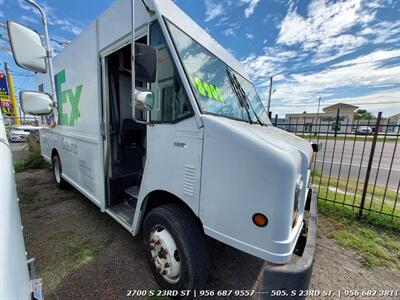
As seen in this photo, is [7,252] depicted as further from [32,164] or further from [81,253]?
Answer: [32,164]

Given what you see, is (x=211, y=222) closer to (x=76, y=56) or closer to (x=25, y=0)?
(x=25, y=0)

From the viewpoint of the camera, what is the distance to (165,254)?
1826mm

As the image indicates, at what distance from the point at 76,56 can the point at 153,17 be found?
2.02m

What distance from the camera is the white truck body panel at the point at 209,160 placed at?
4.00 ft

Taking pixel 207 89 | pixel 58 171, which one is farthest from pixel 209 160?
pixel 58 171

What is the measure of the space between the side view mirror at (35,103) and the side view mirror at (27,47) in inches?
8.3

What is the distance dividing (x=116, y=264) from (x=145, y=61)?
2.30 metres

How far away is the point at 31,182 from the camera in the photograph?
5.31 metres

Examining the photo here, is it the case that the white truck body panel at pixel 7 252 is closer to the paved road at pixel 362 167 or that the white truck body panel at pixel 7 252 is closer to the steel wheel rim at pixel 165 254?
the steel wheel rim at pixel 165 254

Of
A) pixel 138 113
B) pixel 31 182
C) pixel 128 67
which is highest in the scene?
pixel 128 67

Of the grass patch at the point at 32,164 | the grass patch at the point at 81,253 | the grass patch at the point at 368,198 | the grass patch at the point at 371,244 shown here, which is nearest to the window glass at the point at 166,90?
the grass patch at the point at 81,253

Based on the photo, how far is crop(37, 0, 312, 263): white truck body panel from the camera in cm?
122

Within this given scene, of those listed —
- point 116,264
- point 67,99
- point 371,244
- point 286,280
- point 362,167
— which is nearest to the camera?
point 286,280

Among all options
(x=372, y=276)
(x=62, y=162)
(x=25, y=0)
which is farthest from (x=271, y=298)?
(x=62, y=162)
